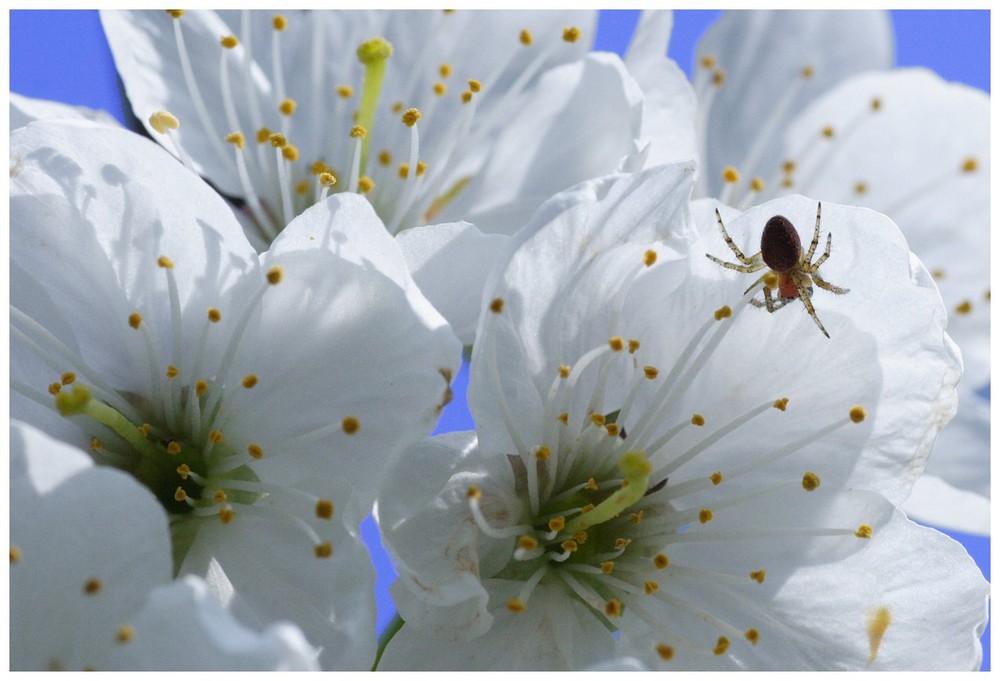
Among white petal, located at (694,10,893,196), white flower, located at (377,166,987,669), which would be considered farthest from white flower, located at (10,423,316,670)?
white petal, located at (694,10,893,196)

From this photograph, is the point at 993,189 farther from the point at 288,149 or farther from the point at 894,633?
the point at 288,149

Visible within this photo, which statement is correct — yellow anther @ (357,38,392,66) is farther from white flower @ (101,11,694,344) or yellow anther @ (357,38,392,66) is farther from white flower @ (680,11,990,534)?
white flower @ (680,11,990,534)

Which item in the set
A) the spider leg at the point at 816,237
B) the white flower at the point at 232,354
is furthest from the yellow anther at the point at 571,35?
the white flower at the point at 232,354

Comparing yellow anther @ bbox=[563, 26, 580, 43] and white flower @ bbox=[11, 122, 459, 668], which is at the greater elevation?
yellow anther @ bbox=[563, 26, 580, 43]

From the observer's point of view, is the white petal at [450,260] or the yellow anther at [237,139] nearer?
the white petal at [450,260]

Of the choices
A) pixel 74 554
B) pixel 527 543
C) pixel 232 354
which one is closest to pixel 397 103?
pixel 232 354

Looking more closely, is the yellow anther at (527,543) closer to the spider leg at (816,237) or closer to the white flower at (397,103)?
the spider leg at (816,237)

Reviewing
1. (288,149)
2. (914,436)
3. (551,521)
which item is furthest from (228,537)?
(914,436)
